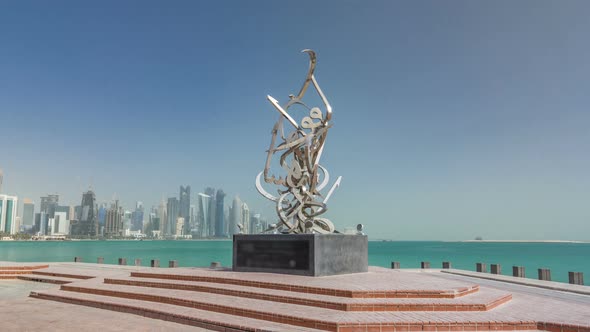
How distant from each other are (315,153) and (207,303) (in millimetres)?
6742

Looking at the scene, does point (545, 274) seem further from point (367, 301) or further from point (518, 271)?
point (367, 301)

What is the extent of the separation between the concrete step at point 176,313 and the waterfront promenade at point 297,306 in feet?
0.07

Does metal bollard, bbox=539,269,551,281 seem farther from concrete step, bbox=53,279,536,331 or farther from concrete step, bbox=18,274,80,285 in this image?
concrete step, bbox=18,274,80,285

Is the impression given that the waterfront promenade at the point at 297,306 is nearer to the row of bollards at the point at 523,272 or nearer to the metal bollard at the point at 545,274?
the row of bollards at the point at 523,272

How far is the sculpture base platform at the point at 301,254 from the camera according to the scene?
11992 mm

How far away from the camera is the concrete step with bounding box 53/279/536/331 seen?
296 inches

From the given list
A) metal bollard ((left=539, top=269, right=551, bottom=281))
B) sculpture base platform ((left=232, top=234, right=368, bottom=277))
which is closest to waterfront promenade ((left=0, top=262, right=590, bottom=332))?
sculpture base platform ((left=232, top=234, right=368, bottom=277))

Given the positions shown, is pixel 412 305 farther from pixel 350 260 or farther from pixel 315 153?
pixel 315 153

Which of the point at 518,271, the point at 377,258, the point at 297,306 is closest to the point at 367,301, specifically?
the point at 297,306

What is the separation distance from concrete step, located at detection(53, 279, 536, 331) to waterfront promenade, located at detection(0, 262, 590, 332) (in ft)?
0.06

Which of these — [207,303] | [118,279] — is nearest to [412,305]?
[207,303]

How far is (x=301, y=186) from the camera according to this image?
1414cm

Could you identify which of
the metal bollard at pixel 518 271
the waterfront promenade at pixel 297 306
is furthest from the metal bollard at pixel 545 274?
the waterfront promenade at pixel 297 306

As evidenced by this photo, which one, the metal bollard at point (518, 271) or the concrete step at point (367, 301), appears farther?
the metal bollard at point (518, 271)
